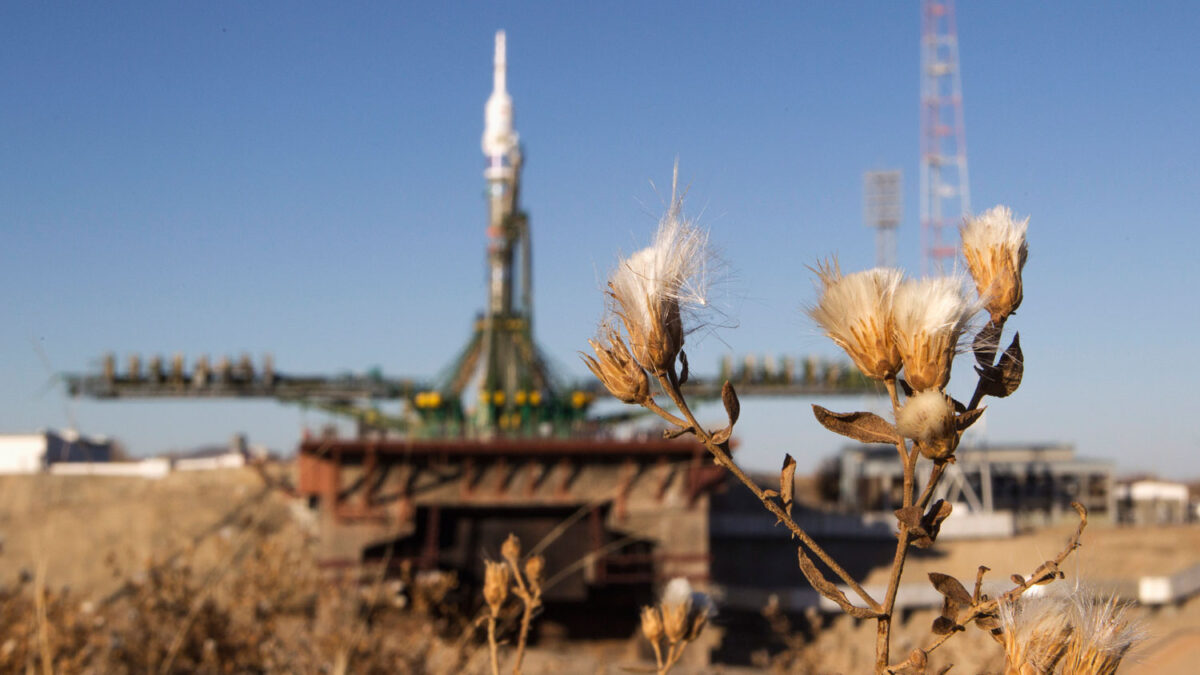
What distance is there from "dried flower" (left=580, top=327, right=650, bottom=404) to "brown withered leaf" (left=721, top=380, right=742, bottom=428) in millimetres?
83

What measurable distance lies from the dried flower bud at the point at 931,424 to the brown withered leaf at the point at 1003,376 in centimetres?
12

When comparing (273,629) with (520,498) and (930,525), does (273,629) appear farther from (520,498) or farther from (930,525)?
(520,498)

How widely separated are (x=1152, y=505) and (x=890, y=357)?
3656 centimetres

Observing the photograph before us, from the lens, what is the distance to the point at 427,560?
43.8 ft

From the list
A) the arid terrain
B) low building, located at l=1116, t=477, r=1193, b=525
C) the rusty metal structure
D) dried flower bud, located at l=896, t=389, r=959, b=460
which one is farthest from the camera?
low building, located at l=1116, t=477, r=1193, b=525

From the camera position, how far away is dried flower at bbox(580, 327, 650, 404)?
1000 millimetres

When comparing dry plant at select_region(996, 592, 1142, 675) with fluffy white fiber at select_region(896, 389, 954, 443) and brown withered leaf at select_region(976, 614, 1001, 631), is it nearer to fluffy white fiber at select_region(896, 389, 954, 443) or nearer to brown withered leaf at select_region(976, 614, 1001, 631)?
brown withered leaf at select_region(976, 614, 1001, 631)

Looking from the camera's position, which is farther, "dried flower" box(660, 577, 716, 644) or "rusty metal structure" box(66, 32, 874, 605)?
"rusty metal structure" box(66, 32, 874, 605)

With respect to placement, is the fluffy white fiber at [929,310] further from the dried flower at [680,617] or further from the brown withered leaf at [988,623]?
the dried flower at [680,617]

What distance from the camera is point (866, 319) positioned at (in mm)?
933

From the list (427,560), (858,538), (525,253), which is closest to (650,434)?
(427,560)

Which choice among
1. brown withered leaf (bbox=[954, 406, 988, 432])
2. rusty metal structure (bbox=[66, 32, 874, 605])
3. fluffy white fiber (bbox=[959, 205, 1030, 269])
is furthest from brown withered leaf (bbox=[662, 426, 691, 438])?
rusty metal structure (bbox=[66, 32, 874, 605])

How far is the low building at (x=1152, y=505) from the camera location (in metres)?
30.8

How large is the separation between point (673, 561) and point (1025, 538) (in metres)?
11.7
